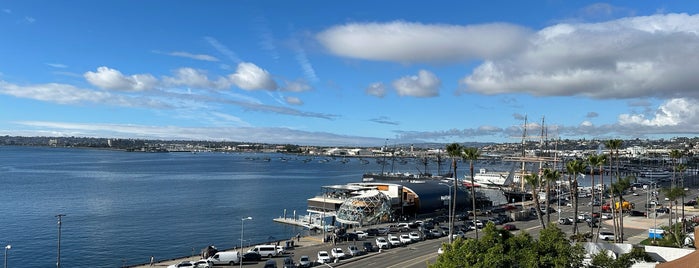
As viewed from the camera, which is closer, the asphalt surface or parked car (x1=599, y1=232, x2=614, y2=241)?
the asphalt surface

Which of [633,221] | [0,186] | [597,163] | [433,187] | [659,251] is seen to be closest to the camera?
[659,251]

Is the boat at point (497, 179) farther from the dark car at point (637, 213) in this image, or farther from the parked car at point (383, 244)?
the parked car at point (383, 244)

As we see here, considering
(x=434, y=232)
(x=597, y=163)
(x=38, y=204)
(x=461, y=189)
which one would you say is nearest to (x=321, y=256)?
(x=434, y=232)

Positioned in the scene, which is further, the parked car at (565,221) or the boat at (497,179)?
the boat at (497,179)

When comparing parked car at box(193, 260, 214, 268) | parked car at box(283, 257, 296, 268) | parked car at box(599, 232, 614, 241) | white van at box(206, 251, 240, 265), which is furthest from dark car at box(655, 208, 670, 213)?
parked car at box(193, 260, 214, 268)

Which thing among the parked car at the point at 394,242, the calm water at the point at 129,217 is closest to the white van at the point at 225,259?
the parked car at the point at 394,242

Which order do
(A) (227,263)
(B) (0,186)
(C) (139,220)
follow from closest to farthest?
1. (A) (227,263)
2. (C) (139,220)
3. (B) (0,186)

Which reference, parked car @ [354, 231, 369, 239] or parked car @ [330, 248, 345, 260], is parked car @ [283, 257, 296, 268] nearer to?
parked car @ [330, 248, 345, 260]

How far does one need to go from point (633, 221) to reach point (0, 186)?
515 ft

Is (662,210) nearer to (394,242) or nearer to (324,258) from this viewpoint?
(394,242)

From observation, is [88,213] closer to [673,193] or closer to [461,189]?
[461,189]

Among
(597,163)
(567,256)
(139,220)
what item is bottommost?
(139,220)

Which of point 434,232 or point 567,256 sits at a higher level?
point 567,256

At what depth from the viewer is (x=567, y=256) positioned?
1373 inches
